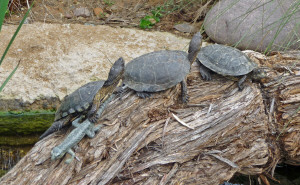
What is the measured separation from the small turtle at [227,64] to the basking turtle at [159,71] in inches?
7.2

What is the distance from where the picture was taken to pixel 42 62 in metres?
4.46

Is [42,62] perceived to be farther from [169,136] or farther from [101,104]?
[169,136]

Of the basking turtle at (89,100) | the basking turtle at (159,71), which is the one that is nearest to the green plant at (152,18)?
the basking turtle at (159,71)

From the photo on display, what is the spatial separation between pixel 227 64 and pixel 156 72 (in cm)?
65

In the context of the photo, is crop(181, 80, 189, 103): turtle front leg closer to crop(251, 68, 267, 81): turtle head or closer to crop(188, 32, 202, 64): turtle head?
crop(188, 32, 202, 64): turtle head

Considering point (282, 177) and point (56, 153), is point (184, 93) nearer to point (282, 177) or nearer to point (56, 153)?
point (56, 153)

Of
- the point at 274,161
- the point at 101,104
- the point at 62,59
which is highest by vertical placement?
the point at 101,104

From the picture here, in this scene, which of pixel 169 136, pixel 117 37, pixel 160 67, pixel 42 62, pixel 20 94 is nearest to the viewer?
pixel 169 136

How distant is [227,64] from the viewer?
2961mm

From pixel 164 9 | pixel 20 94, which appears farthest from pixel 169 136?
pixel 164 9

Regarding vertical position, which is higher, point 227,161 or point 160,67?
point 160,67

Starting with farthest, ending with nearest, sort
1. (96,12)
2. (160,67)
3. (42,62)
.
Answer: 1. (96,12)
2. (42,62)
3. (160,67)

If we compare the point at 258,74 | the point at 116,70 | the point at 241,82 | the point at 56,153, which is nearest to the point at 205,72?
the point at 241,82

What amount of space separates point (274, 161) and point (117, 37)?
9.93 ft
